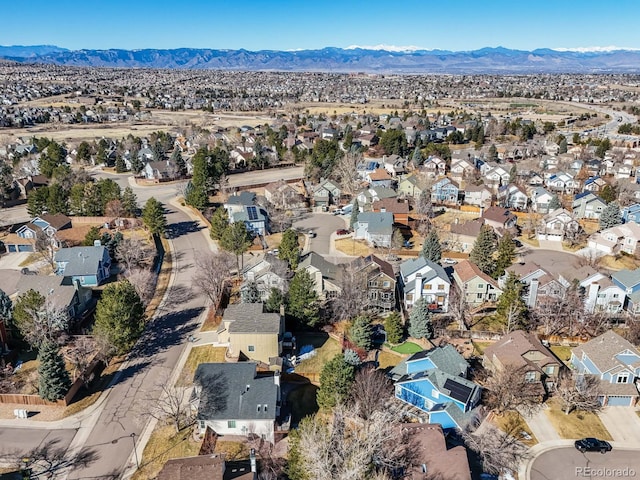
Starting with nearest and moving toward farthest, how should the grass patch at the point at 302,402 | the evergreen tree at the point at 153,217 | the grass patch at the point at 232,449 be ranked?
Result: the grass patch at the point at 232,449
the grass patch at the point at 302,402
the evergreen tree at the point at 153,217

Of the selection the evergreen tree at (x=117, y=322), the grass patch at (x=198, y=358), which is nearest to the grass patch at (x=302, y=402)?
the grass patch at (x=198, y=358)

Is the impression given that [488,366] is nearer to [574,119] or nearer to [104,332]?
[104,332]

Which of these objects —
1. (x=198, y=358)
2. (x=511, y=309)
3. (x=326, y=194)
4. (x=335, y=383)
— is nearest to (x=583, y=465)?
(x=335, y=383)

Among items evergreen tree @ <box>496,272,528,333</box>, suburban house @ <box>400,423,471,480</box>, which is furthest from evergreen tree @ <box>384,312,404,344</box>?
suburban house @ <box>400,423,471,480</box>

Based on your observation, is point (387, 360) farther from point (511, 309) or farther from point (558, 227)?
point (558, 227)

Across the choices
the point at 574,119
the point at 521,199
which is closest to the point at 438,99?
the point at 574,119

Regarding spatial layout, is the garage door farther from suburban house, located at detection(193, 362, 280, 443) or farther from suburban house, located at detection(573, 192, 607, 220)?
suburban house, located at detection(573, 192, 607, 220)

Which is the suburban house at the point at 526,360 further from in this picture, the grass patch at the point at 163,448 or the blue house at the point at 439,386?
the grass patch at the point at 163,448
